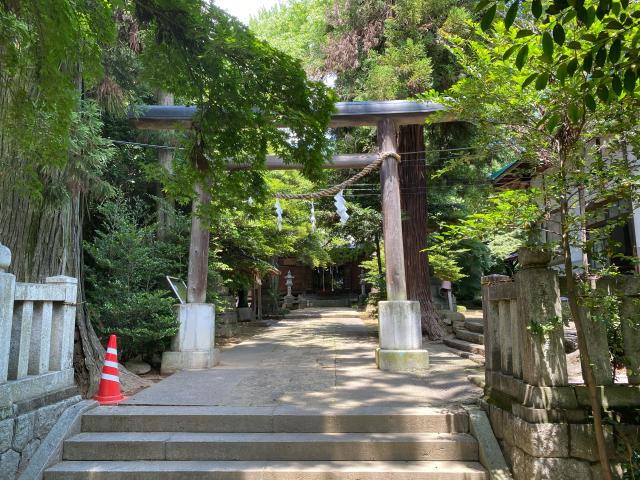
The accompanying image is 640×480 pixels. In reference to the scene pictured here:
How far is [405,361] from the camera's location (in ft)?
22.5

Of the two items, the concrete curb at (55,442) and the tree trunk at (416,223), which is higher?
the tree trunk at (416,223)

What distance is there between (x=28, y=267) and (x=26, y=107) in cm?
251

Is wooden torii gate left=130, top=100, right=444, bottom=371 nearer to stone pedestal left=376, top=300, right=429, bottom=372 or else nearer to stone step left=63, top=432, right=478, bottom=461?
stone pedestal left=376, top=300, right=429, bottom=372

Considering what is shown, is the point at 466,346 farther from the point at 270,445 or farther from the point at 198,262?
the point at 270,445

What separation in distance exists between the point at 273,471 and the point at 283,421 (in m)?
0.67

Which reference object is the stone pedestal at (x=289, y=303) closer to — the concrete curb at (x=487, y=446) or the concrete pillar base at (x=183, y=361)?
the concrete pillar base at (x=183, y=361)

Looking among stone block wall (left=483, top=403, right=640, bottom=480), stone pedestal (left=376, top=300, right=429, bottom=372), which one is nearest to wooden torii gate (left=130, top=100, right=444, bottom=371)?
stone pedestal (left=376, top=300, right=429, bottom=372)

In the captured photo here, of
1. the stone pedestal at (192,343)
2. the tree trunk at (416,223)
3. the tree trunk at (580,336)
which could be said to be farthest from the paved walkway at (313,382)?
the tree trunk at (580,336)

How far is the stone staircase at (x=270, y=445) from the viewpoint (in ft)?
12.4

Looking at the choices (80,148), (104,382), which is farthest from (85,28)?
(104,382)

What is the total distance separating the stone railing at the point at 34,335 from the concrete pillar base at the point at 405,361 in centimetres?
436

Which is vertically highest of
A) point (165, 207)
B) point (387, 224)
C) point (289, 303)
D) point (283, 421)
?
point (165, 207)

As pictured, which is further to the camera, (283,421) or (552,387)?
(283,421)

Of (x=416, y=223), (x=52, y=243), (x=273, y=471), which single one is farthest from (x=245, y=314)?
(x=273, y=471)
